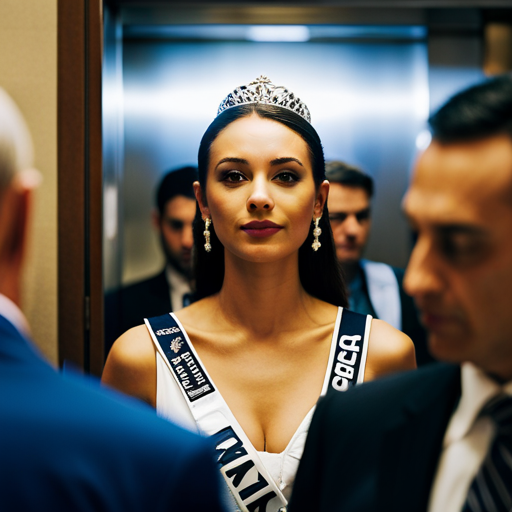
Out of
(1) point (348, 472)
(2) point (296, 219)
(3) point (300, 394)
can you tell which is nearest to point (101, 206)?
(2) point (296, 219)

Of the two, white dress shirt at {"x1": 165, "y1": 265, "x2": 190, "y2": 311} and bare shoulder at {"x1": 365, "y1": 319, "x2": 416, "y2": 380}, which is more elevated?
white dress shirt at {"x1": 165, "y1": 265, "x2": 190, "y2": 311}

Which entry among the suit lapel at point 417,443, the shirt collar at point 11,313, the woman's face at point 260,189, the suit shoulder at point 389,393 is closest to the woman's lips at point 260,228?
the woman's face at point 260,189

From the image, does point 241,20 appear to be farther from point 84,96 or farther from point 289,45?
point 84,96

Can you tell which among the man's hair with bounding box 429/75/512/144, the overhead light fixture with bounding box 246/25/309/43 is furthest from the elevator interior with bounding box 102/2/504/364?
the man's hair with bounding box 429/75/512/144

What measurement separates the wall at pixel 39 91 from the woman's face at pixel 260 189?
0.86 metres

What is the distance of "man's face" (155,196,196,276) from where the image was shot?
3.36 metres

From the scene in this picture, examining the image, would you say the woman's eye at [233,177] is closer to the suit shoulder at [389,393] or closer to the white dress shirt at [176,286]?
the suit shoulder at [389,393]

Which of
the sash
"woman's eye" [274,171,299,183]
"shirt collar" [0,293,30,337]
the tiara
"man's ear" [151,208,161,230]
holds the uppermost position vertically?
the tiara

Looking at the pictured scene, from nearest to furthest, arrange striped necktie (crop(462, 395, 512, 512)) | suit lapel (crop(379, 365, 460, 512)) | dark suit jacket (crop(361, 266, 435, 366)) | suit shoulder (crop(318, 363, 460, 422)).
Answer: striped necktie (crop(462, 395, 512, 512)), suit lapel (crop(379, 365, 460, 512)), suit shoulder (crop(318, 363, 460, 422)), dark suit jacket (crop(361, 266, 435, 366))

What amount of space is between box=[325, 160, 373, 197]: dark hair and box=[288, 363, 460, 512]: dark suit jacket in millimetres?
1742

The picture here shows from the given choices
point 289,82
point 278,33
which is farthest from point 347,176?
point 278,33

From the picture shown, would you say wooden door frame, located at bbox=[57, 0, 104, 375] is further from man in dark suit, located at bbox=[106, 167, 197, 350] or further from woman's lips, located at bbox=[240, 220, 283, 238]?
woman's lips, located at bbox=[240, 220, 283, 238]

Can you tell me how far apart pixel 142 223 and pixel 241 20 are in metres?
1.07

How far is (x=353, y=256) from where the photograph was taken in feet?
10.3
